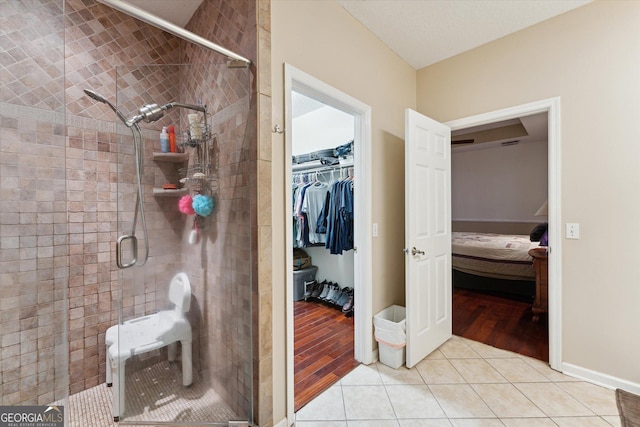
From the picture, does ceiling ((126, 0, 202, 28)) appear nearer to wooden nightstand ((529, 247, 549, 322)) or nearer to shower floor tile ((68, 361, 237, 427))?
shower floor tile ((68, 361, 237, 427))

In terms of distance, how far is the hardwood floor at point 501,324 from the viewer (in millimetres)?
2436

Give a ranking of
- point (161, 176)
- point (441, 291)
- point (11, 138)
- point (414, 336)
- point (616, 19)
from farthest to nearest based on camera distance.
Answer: point (441, 291), point (414, 336), point (616, 19), point (161, 176), point (11, 138)

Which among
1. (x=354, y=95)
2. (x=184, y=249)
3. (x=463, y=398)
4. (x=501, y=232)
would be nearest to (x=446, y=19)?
(x=354, y=95)

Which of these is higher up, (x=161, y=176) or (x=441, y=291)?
(x=161, y=176)

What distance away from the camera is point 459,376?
202 cm

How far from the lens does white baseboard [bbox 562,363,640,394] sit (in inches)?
70.8

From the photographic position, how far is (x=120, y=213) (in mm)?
1447

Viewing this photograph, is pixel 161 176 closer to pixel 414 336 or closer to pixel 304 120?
pixel 414 336

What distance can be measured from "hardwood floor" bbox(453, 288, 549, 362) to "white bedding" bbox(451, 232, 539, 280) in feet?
1.20

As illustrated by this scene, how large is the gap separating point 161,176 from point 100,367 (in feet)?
5.01

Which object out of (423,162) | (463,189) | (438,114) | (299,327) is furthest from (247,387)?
(463,189)

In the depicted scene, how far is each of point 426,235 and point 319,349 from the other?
1377 millimetres

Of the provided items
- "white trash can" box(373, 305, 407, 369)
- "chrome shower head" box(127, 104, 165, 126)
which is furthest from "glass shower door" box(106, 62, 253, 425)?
"white trash can" box(373, 305, 407, 369)

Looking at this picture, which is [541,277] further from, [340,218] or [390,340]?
[340,218]
